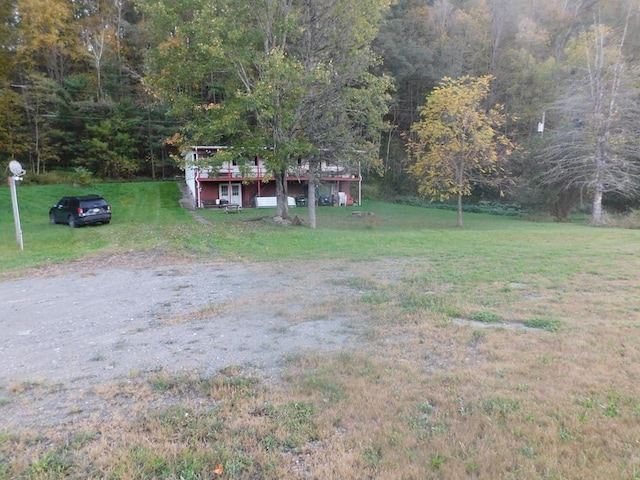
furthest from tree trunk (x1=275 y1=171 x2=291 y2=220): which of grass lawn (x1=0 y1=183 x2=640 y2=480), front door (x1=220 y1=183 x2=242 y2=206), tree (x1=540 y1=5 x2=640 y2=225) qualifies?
tree (x1=540 y1=5 x2=640 y2=225)

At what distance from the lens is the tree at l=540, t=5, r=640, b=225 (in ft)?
76.5

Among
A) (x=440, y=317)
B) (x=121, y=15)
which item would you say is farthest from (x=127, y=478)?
(x=121, y=15)

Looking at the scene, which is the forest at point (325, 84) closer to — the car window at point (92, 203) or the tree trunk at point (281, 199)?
the tree trunk at point (281, 199)

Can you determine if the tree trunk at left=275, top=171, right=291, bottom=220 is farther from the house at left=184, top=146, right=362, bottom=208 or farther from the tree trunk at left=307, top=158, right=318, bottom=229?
the house at left=184, top=146, right=362, bottom=208

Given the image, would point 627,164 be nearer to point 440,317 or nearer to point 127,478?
point 440,317

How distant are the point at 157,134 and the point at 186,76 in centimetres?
2153

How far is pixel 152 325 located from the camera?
550 centimetres

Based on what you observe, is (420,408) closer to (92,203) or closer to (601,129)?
(92,203)

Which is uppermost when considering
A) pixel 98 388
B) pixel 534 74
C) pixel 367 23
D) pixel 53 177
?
pixel 534 74

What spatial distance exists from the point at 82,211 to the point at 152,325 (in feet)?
53.8

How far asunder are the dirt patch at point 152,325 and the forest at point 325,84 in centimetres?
981

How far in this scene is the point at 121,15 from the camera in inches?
1596

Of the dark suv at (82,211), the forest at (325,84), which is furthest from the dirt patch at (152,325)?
the dark suv at (82,211)

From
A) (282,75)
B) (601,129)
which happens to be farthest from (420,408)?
(601,129)
